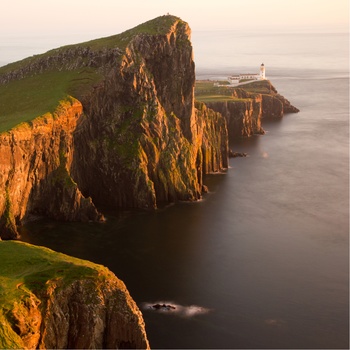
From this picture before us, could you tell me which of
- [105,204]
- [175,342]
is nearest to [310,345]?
[175,342]

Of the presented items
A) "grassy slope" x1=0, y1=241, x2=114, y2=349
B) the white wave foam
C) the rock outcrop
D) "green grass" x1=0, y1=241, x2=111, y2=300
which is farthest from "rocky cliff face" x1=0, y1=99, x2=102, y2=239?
the rock outcrop

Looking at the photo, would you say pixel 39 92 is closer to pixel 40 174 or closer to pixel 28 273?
pixel 40 174

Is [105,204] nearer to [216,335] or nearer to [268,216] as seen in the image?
[268,216]

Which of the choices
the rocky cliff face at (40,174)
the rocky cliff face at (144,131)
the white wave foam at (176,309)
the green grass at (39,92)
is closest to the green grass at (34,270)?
the white wave foam at (176,309)

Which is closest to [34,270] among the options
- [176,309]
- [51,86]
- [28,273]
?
[28,273]

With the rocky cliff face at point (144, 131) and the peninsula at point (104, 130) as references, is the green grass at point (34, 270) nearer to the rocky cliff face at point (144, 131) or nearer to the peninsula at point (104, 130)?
the peninsula at point (104, 130)

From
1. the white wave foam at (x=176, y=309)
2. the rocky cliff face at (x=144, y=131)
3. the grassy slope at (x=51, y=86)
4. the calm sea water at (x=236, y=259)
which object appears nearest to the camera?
the calm sea water at (x=236, y=259)

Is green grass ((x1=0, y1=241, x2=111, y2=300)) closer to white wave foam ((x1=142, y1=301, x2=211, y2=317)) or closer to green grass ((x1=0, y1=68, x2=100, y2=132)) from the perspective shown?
white wave foam ((x1=142, y1=301, x2=211, y2=317))
